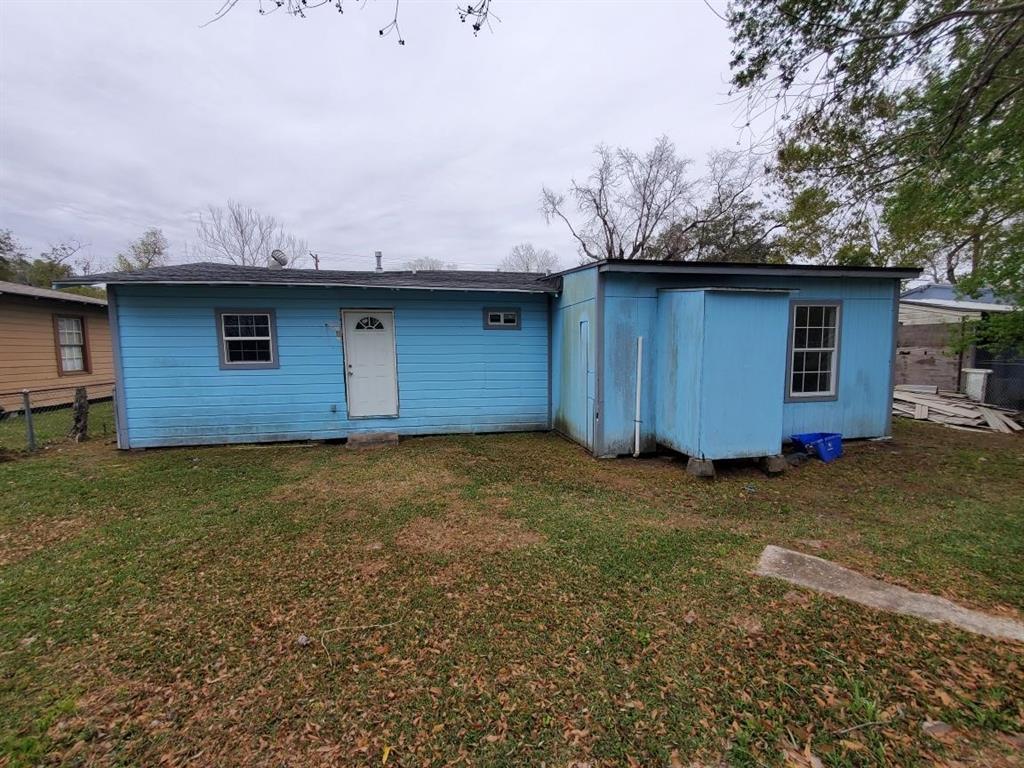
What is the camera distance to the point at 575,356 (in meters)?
7.32

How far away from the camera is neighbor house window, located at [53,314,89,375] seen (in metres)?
11.6

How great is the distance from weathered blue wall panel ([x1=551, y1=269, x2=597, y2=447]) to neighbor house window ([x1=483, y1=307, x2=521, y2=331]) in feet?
2.26

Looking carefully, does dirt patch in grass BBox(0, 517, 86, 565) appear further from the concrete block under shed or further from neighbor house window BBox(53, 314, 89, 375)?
neighbor house window BBox(53, 314, 89, 375)

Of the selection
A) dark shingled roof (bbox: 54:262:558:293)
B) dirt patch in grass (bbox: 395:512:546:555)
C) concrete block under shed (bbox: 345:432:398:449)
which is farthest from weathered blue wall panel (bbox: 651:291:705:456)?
concrete block under shed (bbox: 345:432:398:449)

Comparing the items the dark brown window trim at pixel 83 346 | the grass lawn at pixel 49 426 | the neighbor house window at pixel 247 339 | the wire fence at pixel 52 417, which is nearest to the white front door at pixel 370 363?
the neighbor house window at pixel 247 339

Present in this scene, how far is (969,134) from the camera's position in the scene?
21.4ft

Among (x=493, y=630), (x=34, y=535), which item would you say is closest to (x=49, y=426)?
(x=34, y=535)

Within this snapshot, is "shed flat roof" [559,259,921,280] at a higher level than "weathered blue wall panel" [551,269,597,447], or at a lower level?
higher

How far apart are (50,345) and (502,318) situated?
459 inches

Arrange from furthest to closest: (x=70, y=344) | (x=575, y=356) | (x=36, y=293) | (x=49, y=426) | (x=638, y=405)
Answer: (x=70, y=344) < (x=36, y=293) < (x=49, y=426) < (x=575, y=356) < (x=638, y=405)

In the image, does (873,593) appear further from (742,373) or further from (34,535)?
(34,535)

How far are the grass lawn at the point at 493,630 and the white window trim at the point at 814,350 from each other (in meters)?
2.04

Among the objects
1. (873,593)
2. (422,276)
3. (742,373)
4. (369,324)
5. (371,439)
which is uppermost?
(422,276)

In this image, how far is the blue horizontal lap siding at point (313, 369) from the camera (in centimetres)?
713
